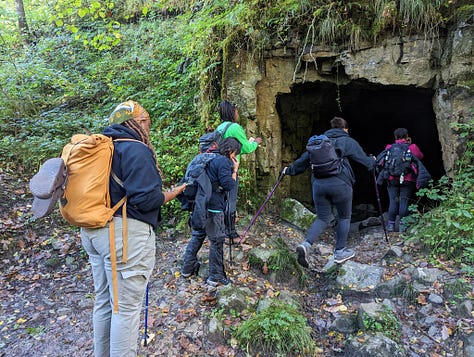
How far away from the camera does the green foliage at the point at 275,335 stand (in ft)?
10.9

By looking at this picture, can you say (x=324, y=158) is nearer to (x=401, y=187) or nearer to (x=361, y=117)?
(x=401, y=187)

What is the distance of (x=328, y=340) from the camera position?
12.1 ft

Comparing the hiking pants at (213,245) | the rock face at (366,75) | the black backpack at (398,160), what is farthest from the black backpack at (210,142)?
the black backpack at (398,160)

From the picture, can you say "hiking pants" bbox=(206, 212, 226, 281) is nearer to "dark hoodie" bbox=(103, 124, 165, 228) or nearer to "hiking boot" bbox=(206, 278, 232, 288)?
"hiking boot" bbox=(206, 278, 232, 288)

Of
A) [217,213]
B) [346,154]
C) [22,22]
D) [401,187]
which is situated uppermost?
[22,22]

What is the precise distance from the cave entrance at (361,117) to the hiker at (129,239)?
4.98 m

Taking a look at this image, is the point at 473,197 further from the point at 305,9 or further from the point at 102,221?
the point at 102,221

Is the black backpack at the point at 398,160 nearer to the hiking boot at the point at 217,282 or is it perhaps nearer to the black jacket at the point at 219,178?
the black jacket at the point at 219,178

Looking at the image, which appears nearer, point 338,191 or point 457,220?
point 338,191

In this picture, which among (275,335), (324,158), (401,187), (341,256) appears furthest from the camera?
(401,187)

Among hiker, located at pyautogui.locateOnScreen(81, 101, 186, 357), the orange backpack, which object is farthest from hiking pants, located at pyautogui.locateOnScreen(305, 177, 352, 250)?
the orange backpack

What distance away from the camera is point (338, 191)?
4734mm

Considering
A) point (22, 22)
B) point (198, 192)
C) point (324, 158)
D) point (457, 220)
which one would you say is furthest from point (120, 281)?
point (22, 22)

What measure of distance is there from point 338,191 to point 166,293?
8.71 ft
